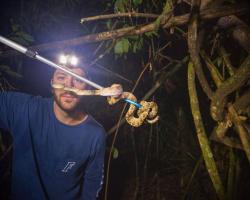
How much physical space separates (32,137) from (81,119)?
1.45ft

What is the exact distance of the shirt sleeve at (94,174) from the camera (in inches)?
101

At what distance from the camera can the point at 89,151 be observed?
2.50 metres

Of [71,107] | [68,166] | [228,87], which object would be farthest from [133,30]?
[68,166]

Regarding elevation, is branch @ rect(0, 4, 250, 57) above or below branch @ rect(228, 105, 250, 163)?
above

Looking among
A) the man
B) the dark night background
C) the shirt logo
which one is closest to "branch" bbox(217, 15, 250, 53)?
the dark night background

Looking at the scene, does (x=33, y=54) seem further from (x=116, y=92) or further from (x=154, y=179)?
(x=154, y=179)

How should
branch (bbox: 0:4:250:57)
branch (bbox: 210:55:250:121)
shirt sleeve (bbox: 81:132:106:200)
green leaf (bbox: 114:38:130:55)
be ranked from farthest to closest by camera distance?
1. shirt sleeve (bbox: 81:132:106:200)
2. green leaf (bbox: 114:38:130:55)
3. branch (bbox: 210:55:250:121)
4. branch (bbox: 0:4:250:57)

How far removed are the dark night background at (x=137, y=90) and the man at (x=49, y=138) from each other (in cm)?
37

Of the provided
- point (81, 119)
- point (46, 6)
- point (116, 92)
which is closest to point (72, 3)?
point (46, 6)

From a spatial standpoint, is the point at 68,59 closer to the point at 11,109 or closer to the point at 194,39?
the point at 194,39

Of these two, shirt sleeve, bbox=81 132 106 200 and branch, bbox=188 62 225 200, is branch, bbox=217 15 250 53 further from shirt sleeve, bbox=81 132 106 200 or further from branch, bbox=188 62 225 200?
shirt sleeve, bbox=81 132 106 200

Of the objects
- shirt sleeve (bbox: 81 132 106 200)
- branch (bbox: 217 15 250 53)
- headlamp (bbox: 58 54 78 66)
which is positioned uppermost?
branch (bbox: 217 15 250 53)

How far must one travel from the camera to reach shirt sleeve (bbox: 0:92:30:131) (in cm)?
231

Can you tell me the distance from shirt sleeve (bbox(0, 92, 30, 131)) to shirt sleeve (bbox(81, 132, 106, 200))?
743 mm
